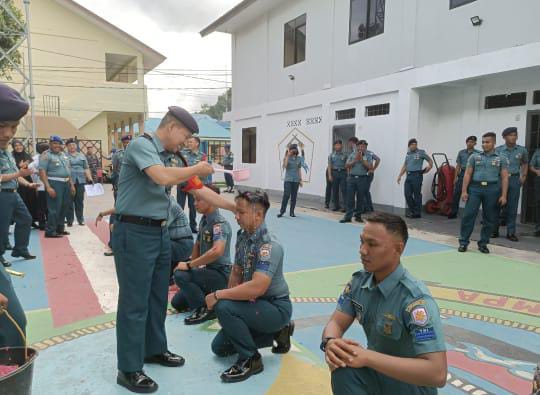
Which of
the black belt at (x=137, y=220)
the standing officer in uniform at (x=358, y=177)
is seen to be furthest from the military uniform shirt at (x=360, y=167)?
the black belt at (x=137, y=220)

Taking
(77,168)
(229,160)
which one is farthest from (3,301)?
(229,160)

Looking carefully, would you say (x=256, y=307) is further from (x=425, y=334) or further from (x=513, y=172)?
(x=513, y=172)

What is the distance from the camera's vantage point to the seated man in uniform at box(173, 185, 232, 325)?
3.52 m

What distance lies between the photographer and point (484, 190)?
19.9 feet

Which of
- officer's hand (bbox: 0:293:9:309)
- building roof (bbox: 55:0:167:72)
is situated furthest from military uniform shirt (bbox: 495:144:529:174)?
building roof (bbox: 55:0:167:72)

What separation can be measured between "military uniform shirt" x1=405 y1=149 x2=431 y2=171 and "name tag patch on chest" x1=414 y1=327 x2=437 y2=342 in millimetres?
7600

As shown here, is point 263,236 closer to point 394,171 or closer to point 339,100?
point 394,171

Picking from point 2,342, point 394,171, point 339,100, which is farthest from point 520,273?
point 339,100

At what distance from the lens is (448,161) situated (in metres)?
9.45

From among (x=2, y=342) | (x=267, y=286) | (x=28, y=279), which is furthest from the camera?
(x=28, y=279)

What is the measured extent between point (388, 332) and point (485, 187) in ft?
16.6

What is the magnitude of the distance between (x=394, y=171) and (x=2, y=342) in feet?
28.8

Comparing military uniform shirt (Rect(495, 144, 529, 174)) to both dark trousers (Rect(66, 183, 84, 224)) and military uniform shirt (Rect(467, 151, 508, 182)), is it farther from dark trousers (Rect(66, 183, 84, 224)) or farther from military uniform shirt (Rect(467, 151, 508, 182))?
dark trousers (Rect(66, 183, 84, 224))

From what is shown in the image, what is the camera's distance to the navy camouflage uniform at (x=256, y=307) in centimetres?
271
